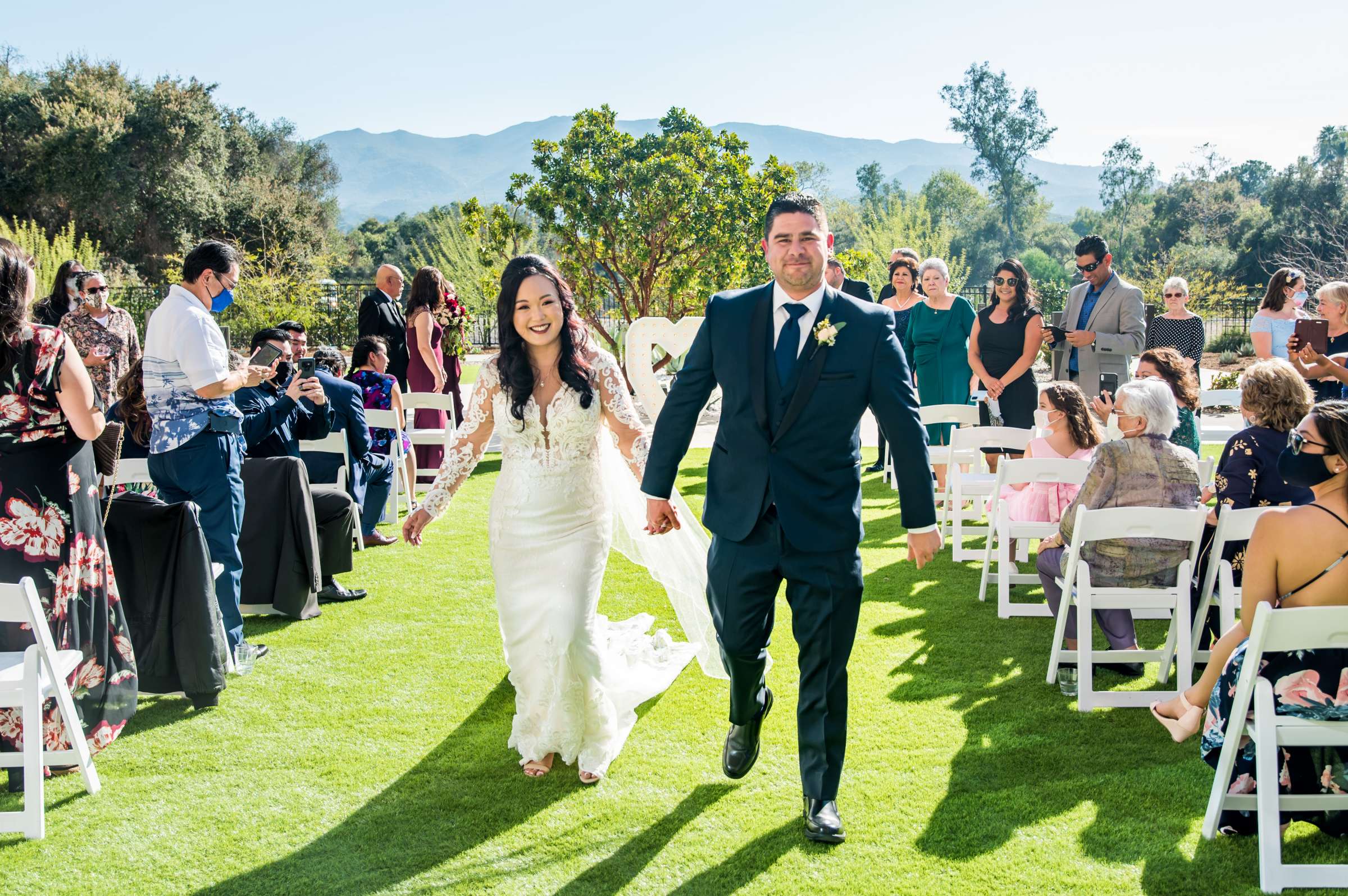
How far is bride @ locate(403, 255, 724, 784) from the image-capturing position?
12.8ft

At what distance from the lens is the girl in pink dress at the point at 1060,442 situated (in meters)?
5.92

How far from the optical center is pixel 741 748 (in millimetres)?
3678

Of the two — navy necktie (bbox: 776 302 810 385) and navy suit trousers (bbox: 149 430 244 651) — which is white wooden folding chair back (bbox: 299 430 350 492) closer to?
navy suit trousers (bbox: 149 430 244 651)

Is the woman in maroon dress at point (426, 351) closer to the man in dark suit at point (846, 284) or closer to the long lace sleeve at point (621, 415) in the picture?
the man in dark suit at point (846, 284)

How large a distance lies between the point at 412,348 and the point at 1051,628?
6.58 meters

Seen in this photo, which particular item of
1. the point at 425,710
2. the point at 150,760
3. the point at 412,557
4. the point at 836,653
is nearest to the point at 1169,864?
the point at 836,653

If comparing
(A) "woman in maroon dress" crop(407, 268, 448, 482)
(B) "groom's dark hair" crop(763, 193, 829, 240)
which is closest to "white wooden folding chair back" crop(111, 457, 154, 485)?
(B) "groom's dark hair" crop(763, 193, 829, 240)

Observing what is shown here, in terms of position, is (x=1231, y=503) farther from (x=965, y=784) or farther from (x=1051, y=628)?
(x=965, y=784)

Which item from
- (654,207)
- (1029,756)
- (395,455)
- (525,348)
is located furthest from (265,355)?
(654,207)

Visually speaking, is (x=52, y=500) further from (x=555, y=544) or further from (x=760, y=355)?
(x=760, y=355)

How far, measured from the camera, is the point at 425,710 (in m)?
4.59

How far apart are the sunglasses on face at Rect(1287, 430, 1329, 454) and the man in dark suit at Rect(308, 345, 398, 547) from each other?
5764 mm

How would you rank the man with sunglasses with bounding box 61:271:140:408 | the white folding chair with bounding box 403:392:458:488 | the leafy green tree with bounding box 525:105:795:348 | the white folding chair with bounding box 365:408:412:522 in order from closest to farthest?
1. the white folding chair with bounding box 365:408:412:522
2. the man with sunglasses with bounding box 61:271:140:408
3. the white folding chair with bounding box 403:392:458:488
4. the leafy green tree with bounding box 525:105:795:348

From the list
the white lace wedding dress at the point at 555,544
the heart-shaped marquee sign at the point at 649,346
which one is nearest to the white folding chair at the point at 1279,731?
the white lace wedding dress at the point at 555,544
